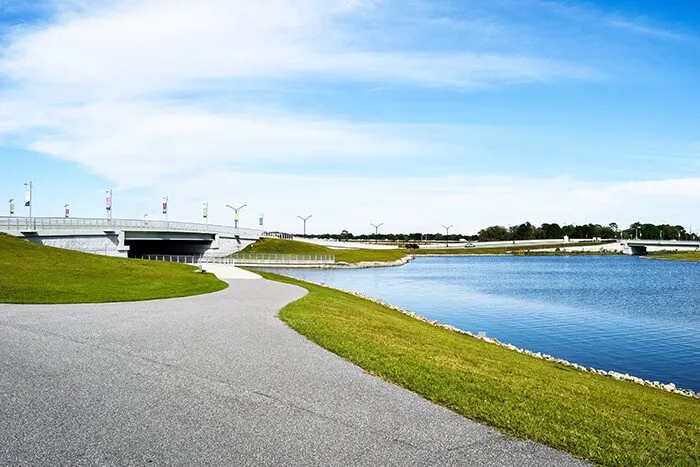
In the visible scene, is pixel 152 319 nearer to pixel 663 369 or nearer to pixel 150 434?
pixel 150 434

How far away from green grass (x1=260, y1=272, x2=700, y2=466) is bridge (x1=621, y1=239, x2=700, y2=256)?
173 metres

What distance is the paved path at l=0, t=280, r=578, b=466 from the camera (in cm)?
813

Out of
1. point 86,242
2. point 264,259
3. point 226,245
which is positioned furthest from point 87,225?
point 226,245

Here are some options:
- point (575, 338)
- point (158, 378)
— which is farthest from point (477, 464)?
point (575, 338)

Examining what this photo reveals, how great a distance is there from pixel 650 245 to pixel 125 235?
15396cm

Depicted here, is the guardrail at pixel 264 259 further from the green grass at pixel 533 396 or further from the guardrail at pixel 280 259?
the green grass at pixel 533 396

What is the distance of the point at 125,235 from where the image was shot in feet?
272

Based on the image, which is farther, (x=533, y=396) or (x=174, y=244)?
(x=174, y=244)

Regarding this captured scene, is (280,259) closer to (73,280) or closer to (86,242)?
(86,242)

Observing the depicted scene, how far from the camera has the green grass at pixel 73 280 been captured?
27.6 metres

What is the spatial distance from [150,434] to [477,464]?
4.69 meters

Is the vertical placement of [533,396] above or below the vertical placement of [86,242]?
below

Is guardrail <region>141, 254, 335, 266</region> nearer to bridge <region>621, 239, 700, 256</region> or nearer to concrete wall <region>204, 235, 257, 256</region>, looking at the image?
concrete wall <region>204, 235, 257, 256</region>

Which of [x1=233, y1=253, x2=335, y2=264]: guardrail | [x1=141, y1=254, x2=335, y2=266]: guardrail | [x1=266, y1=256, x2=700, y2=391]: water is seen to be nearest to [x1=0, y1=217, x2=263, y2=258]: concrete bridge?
[x1=141, y1=254, x2=335, y2=266]: guardrail
